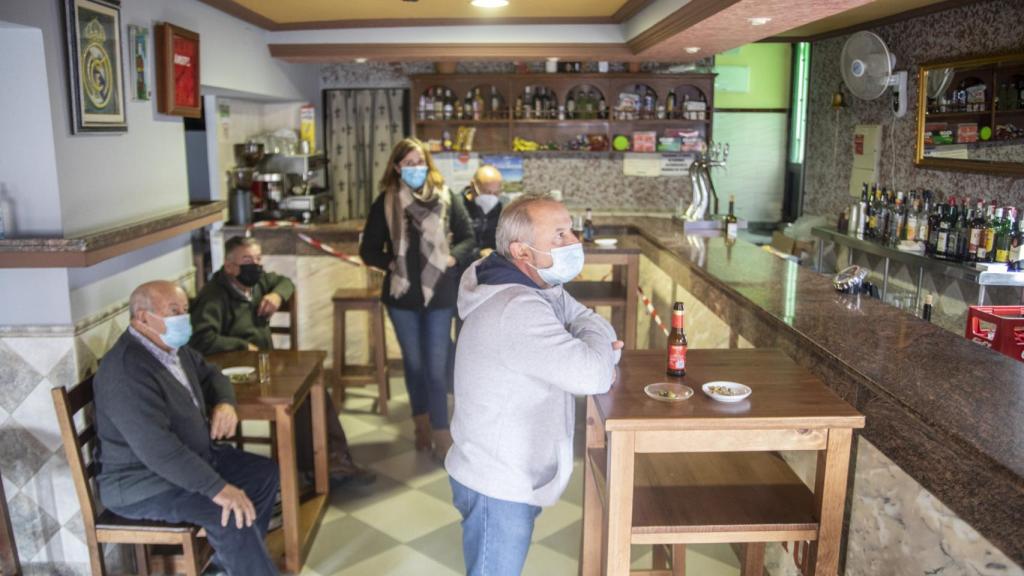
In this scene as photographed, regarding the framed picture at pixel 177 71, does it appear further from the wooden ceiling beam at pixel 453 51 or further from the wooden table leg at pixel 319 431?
the wooden ceiling beam at pixel 453 51

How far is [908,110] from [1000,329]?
394 centimetres

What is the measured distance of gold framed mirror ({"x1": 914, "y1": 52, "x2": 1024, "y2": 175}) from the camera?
4.96 m

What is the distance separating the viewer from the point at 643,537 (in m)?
2.06

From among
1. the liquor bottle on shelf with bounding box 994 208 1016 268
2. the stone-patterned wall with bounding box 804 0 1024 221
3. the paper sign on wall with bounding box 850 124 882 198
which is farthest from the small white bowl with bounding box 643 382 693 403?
the paper sign on wall with bounding box 850 124 882 198

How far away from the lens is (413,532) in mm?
3619

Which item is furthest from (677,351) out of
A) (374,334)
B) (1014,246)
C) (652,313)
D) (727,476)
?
(1014,246)

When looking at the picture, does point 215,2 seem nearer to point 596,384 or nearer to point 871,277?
point 596,384

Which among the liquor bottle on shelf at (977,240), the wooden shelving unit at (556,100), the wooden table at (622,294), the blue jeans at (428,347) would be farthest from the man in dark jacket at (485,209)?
the liquor bottle on shelf at (977,240)

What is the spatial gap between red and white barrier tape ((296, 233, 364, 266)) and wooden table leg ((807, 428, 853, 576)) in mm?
4021

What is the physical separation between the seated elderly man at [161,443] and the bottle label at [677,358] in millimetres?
1477

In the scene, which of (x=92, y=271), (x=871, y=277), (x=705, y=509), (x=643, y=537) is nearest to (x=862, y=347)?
(x=705, y=509)

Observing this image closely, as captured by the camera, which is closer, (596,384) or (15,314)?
(596,384)

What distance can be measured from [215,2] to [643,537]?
3911 mm

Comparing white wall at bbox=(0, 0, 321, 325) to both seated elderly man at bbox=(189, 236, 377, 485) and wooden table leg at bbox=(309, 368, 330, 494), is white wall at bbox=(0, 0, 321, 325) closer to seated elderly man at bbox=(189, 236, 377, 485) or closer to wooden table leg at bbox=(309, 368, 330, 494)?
seated elderly man at bbox=(189, 236, 377, 485)
